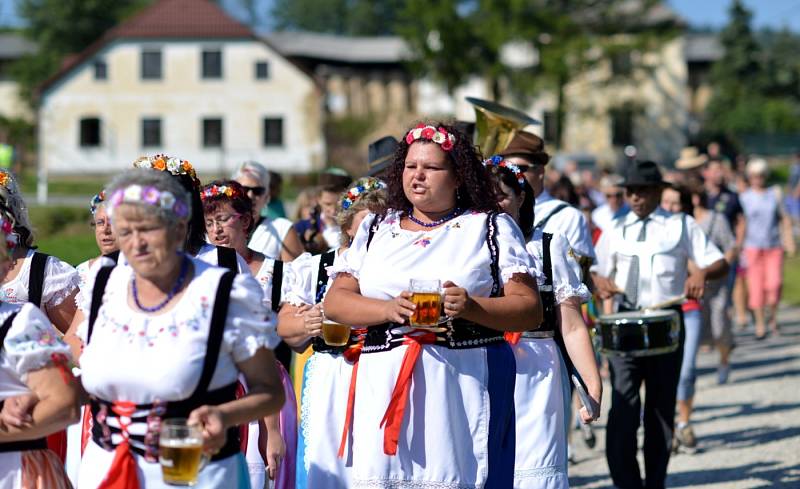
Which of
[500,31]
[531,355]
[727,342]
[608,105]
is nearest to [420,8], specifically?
[500,31]

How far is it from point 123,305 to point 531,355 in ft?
9.06

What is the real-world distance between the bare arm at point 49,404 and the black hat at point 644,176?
5433 mm

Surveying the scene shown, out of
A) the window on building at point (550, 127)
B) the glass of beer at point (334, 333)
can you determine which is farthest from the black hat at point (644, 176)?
the window on building at point (550, 127)

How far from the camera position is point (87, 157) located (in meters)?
59.3

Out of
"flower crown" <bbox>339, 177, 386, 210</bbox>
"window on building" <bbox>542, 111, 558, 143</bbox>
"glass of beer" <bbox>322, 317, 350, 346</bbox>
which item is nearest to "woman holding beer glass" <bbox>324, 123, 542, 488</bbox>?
"glass of beer" <bbox>322, 317, 350, 346</bbox>

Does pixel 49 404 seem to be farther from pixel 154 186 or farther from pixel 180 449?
pixel 154 186

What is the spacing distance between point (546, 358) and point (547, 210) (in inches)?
58.9

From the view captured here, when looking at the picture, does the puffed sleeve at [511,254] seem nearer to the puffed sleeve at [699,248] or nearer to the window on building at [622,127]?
the puffed sleeve at [699,248]

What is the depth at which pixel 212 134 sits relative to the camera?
6062 cm

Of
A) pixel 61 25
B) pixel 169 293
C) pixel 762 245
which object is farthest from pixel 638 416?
pixel 61 25

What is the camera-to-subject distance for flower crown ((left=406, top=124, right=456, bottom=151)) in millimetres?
5004

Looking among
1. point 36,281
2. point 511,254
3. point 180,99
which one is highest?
point 180,99

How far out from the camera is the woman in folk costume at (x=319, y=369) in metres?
5.92

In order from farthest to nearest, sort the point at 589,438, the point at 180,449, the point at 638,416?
1. the point at 589,438
2. the point at 638,416
3. the point at 180,449
